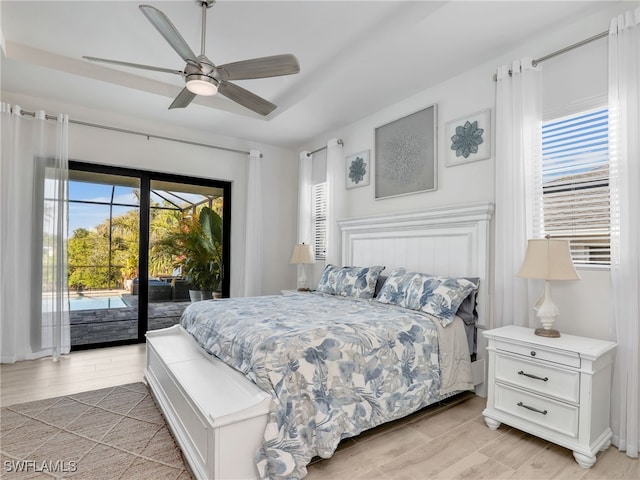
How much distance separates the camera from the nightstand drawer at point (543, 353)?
1.97 m

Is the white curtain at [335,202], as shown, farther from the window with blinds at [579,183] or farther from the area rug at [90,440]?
the area rug at [90,440]

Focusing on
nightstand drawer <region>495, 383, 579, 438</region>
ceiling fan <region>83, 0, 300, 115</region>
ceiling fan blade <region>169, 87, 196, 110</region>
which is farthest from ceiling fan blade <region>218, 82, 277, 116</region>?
nightstand drawer <region>495, 383, 579, 438</region>

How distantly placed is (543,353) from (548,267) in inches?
20.5

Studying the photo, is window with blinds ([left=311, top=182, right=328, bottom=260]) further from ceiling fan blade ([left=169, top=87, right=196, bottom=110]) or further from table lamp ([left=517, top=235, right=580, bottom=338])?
table lamp ([left=517, top=235, right=580, bottom=338])

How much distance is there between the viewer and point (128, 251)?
4391mm

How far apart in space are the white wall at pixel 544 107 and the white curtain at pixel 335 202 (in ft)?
0.74

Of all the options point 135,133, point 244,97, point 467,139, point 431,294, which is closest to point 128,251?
point 135,133

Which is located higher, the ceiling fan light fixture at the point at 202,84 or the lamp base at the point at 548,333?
the ceiling fan light fixture at the point at 202,84

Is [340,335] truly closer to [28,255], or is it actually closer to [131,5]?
[131,5]

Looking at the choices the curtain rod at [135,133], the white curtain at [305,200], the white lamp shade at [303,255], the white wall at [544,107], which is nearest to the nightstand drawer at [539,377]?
the white wall at [544,107]

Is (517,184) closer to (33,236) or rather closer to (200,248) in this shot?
(200,248)

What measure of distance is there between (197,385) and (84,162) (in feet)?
11.1

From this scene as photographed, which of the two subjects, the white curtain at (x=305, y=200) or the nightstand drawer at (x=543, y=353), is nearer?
the nightstand drawer at (x=543, y=353)

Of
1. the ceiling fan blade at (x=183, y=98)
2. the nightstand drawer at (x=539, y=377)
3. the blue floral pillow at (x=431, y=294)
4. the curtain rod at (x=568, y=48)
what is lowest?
the nightstand drawer at (x=539, y=377)
